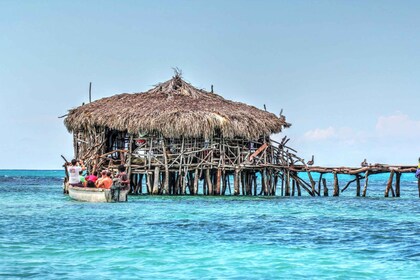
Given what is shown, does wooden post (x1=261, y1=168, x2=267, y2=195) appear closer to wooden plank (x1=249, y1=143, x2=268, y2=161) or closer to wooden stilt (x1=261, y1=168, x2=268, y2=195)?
wooden stilt (x1=261, y1=168, x2=268, y2=195)

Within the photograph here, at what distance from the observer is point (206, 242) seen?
16.3 metres

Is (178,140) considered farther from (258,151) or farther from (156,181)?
(258,151)

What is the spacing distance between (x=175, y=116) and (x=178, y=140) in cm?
155

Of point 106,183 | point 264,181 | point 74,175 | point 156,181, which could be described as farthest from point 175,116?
point 106,183

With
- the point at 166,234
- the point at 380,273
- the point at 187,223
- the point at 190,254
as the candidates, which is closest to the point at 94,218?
the point at 187,223

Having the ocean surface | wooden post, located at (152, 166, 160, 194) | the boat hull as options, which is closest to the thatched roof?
wooden post, located at (152, 166, 160, 194)

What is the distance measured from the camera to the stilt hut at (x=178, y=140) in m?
32.6

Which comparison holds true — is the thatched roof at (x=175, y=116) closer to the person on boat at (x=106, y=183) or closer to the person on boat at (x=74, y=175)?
the person on boat at (x=74, y=175)

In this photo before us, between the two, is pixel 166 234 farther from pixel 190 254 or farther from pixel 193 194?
pixel 193 194

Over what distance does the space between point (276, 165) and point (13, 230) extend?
56.6ft

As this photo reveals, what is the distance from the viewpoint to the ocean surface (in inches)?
511

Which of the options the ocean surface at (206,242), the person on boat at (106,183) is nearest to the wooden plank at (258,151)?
the ocean surface at (206,242)

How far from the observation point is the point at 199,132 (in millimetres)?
32281

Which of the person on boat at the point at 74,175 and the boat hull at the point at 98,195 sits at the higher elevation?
the person on boat at the point at 74,175
